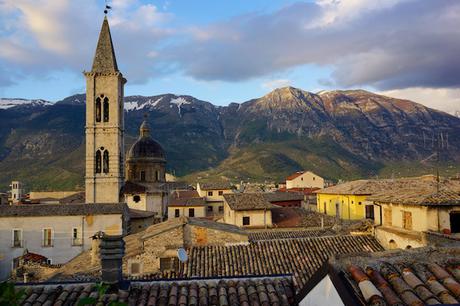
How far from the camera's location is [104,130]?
51.6 meters

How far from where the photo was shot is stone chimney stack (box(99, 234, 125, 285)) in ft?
26.1

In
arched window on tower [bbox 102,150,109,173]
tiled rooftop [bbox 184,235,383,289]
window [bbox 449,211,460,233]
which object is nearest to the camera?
tiled rooftop [bbox 184,235,383,289]

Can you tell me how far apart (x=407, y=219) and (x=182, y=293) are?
1600cm

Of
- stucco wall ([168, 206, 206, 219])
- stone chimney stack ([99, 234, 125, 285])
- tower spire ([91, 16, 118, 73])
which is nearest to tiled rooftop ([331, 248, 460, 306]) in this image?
stone chimney stack ([99, 234, 125, 285])

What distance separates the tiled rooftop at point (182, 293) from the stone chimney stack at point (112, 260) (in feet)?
0.87

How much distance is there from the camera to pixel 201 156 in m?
196

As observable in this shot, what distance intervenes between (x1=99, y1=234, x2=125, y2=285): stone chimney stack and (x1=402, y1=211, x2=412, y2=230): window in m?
16.1

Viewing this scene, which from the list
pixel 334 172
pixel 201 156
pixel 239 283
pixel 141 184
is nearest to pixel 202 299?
pixel 239 283

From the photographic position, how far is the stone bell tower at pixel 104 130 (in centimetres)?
5072

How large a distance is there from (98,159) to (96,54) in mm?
13332

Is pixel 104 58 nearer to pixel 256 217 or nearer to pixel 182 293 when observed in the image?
pixel 256 217

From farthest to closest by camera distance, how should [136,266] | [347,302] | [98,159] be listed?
[98,159], [136,266], [347,302]

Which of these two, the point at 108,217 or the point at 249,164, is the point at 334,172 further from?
the point at 108,217

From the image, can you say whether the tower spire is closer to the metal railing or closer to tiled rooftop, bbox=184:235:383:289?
the metal railing
